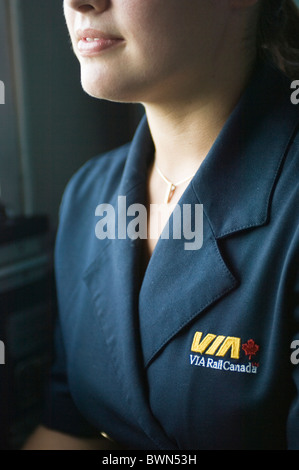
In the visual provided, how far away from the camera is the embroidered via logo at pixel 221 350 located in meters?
0.90

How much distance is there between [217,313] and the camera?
930mm

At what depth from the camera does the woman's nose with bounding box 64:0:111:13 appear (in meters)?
0.88

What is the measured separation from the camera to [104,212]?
4.01 feet

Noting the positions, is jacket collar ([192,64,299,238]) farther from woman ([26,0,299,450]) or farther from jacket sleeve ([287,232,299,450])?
jacket sleeve ([287,232,299,450])

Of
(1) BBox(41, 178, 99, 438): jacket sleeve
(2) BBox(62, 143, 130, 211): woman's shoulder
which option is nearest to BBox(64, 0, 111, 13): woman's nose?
(2) BBox(62, 143, 130, 211): woman's shoulder

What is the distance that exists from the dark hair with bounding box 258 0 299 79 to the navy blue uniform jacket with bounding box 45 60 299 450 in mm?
30

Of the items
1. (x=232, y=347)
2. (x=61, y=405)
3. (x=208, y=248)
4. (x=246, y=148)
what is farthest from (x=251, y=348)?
(x=61, y=405)

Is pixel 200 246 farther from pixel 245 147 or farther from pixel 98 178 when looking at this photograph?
Answer: pixel 98 178

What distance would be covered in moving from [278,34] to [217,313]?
536 mm

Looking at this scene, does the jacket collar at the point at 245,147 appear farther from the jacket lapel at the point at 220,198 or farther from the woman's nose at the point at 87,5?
the woman's nose at the point at 87,5

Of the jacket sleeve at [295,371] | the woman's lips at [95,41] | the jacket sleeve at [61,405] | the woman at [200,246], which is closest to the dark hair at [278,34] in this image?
the woman at [200,246]
